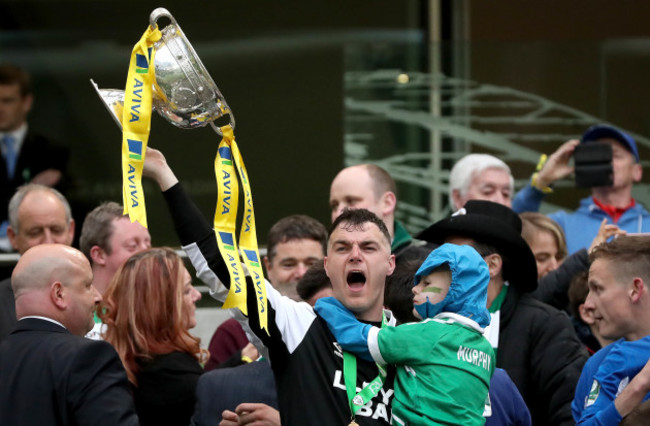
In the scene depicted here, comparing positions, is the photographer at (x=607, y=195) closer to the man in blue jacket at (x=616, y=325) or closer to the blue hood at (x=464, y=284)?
the man in blue jacket at (x=616, y=325)

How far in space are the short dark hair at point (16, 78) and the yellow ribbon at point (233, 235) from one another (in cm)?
525

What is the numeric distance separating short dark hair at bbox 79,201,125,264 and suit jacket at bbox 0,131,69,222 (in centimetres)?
236

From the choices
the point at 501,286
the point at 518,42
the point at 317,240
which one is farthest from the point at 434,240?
the point at 518,42

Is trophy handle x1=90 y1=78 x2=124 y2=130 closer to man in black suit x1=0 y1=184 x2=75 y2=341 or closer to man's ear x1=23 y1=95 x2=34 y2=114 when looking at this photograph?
man in black suit x1=0 y1=184 x2=75 y2=341

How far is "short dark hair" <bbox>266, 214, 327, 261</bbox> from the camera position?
6.64m

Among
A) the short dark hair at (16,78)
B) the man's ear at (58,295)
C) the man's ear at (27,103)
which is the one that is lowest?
the man's ear at (58,295)

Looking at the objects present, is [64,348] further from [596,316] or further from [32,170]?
[32,170]

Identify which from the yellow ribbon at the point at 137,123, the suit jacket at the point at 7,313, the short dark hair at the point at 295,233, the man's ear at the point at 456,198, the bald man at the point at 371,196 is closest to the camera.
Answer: the yellow ribbon at the point at 137,123

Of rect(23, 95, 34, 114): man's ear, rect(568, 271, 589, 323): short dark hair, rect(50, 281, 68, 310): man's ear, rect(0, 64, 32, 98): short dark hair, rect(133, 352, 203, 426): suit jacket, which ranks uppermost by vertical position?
rect(0, 64, 32, 98): short dark hair

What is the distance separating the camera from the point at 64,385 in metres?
4.74

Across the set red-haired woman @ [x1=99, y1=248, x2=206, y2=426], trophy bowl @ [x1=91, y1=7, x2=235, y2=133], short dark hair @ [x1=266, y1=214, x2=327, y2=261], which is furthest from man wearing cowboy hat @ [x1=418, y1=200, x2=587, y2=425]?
trophy bowl @ [x1=91, y1=7, x2=235, y2=133]

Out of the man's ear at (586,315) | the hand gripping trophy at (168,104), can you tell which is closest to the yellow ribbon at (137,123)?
the hand gripping trophy at (168,104)

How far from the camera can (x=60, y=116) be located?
9758 millimetres

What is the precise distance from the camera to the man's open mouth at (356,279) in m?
4.91
